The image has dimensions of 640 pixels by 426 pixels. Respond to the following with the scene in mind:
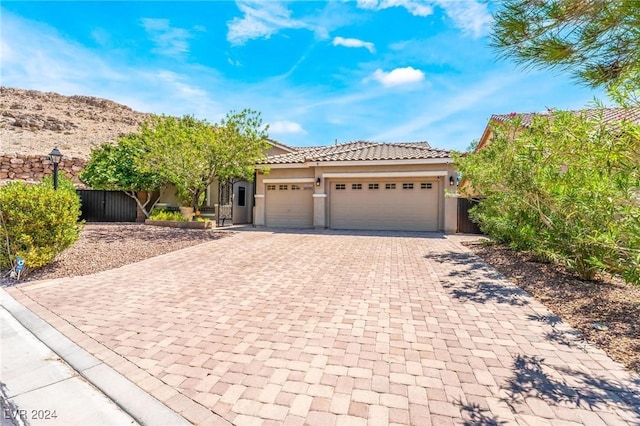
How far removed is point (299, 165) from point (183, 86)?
6528 millimetres

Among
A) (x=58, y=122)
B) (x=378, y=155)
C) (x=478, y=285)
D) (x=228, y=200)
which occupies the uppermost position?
(x=58, y=122)

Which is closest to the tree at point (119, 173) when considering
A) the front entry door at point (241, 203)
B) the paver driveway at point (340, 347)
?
the front entry door at point (241, 203)

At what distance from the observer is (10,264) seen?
237 inches

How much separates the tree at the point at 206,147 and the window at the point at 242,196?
5.45m

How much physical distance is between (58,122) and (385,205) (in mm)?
38562

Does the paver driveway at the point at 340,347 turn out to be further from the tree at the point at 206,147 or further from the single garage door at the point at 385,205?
the single garage door at the point at 385,205

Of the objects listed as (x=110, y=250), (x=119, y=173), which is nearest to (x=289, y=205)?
(x=110, y=250)

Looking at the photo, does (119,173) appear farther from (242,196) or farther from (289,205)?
(289,205)

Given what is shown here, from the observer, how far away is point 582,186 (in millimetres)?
3762

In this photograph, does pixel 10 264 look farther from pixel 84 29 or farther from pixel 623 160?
pixel 623 160

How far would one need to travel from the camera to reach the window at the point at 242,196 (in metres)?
18.6

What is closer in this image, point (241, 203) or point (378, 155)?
point (378, 155)

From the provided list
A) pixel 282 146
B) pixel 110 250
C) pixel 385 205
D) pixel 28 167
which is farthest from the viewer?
pixel 282 146

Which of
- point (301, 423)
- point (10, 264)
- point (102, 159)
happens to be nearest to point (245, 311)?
point (301, 423)
